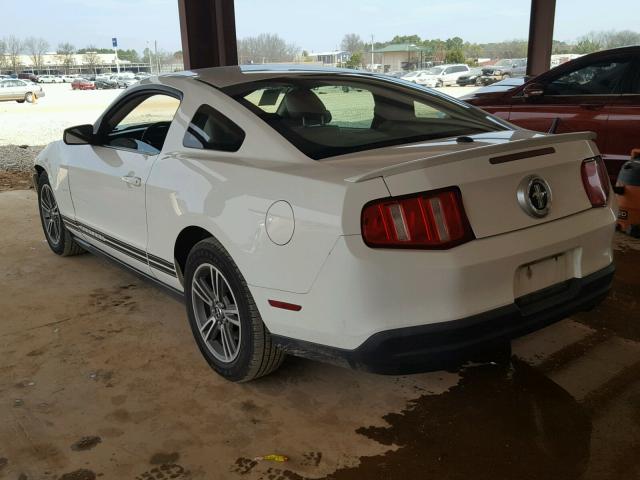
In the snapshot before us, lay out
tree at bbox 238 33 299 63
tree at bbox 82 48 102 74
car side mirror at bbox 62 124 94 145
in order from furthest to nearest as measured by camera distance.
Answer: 1. tree at bbox 82 48 102 74
2. tree at bbox 238 33 299 63
3. car side mirror at bbox 62 124 94 145

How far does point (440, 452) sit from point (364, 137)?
139 cm

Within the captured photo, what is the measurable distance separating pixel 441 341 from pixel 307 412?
793 mm

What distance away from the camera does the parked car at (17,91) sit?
3259cm

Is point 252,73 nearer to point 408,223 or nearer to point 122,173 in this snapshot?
point 122,173

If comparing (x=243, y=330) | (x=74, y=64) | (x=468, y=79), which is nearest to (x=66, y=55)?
(x=74, y=64)

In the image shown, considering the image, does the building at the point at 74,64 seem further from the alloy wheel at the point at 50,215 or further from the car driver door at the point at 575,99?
the alloy wheel at the point at 50,215

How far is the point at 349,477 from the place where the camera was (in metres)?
2.20

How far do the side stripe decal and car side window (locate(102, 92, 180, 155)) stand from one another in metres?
0.57

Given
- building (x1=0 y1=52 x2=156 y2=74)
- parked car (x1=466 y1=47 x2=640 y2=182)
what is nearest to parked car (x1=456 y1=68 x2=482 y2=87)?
parked car (x1=466 y1=47 x2=640 y2=182)

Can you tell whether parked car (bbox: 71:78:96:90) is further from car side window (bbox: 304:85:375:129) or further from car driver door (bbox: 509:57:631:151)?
car side window (bbox: 304:85:375:129)

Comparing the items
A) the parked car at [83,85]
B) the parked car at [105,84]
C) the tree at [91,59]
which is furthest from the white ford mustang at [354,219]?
the tree at [91,59]

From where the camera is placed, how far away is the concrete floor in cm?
228

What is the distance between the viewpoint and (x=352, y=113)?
3.18m

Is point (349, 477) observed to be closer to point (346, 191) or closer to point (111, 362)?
point (346, 191)
